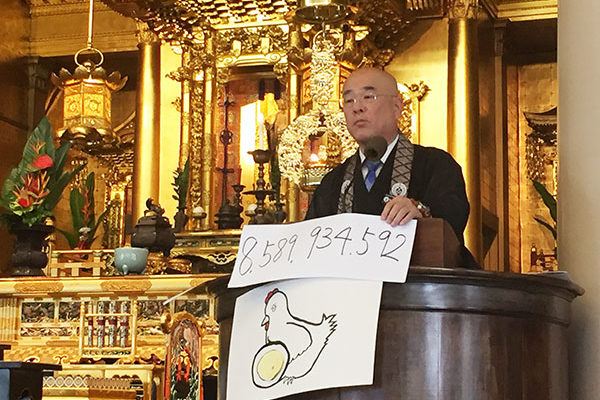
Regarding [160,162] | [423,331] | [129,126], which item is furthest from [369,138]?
[129,126]

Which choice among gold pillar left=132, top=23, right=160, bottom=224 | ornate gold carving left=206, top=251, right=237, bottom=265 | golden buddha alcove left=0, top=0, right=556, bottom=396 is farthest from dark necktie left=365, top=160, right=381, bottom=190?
gold pillar left=132, top=23, right=160, bottom=224

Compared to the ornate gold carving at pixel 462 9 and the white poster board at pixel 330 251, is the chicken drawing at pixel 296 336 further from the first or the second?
the ornate gold carving at pixel 462 9

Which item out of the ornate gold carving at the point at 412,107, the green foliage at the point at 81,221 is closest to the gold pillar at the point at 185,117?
the green foliage at the point at 81,221

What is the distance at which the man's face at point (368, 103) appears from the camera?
2727mm

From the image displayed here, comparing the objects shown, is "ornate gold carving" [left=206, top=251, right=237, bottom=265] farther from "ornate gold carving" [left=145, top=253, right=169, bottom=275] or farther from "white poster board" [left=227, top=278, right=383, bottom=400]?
"white poster board" [left=227, top=278, right=383, bottom=400]

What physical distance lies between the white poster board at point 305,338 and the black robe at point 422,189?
58 centimetres

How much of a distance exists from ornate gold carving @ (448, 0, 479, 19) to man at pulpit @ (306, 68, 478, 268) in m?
7.28

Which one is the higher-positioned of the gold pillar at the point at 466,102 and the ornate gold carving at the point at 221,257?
the gold pillar at the point at 466,102

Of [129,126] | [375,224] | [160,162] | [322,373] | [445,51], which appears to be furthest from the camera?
[129,126]

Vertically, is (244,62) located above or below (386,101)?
above

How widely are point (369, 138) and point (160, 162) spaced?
8183 millimetres

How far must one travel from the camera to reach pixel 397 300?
2.05 metres

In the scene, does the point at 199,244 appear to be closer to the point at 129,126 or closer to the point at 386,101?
the point at 129,126

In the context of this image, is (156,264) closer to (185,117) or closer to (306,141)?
(306,141)
